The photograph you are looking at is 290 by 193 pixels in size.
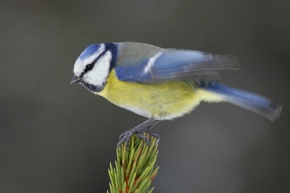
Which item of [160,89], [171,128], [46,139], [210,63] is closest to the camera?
[210,63]

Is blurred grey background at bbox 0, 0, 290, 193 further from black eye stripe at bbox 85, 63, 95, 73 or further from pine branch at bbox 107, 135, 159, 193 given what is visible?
pine branch at bbox 107, 135, 159, 193

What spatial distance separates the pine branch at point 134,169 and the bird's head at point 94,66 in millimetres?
275

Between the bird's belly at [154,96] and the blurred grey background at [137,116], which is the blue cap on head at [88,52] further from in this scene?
the blurred grey background at [137,116]

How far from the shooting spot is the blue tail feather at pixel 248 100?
3.38 feet

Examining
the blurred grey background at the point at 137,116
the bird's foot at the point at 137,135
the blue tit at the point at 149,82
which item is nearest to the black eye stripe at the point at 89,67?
the blue tit at the point at 149,82

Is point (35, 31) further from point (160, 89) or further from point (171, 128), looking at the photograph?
point (160, 89)

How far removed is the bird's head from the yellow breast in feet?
0.09

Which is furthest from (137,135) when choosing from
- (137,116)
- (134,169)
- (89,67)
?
(137,116)

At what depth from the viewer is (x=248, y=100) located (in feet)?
3.67

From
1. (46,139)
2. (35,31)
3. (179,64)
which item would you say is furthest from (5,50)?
(179,64)

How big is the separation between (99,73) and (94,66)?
0.10ft

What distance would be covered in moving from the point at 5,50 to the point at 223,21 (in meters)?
0.99

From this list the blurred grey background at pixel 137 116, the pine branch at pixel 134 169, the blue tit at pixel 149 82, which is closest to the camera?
the pine branch at pixel 134 169

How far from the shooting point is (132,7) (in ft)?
6.94
